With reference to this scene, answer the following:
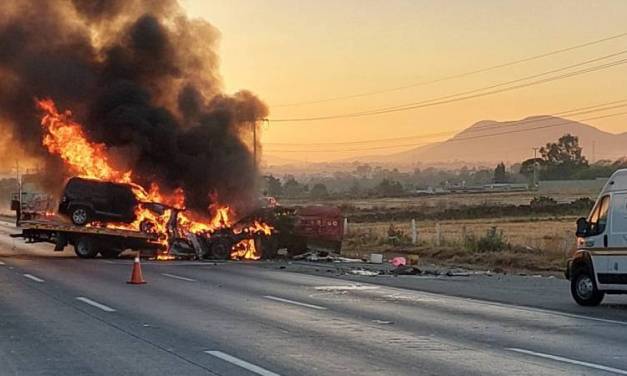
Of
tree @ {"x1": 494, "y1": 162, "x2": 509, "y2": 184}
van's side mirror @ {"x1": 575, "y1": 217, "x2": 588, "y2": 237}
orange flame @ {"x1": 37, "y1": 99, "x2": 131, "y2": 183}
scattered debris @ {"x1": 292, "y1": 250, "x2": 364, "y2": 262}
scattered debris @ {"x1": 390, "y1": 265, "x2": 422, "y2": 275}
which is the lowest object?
scattered debris @ {"x1": 390, "y1": 265, "x2": 422, "y2": 275}

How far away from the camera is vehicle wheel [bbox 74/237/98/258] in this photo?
32375 mm

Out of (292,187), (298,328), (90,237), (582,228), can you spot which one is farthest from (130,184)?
(292,187)

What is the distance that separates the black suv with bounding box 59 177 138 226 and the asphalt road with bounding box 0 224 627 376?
9.58 metres

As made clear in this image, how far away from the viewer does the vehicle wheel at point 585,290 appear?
17.1 meters

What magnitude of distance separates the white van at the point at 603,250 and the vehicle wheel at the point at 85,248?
62.9 ft

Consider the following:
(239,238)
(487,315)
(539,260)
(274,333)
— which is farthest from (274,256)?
(274,333)

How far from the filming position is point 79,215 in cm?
3269

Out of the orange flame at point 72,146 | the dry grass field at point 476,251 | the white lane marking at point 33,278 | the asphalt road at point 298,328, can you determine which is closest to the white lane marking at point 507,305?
the asphalt road at point 298,328

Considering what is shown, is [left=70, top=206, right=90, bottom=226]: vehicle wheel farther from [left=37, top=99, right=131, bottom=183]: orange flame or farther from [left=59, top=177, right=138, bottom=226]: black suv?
[left=37, top=99, right=131, bottom=183]: orange flame

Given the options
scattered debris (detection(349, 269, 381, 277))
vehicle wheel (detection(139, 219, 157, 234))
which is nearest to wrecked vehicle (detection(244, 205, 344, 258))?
vehicle wheel (detection(139, 219, 157, 234))

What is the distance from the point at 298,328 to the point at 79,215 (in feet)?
68.9

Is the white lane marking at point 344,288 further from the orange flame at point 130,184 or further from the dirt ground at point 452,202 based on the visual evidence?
the dirt ground at point 452,202

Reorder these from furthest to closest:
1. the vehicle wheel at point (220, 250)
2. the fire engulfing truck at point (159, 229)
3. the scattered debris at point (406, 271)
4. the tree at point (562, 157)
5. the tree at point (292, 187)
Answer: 1. the tree at point (292, 187)
2. the tree at point (562, 157)
3. the vehicle wheel at point (220, 250)
4. the fire engulfing truck at point (159, 229)
5. the scattered debris at point (406, 271)

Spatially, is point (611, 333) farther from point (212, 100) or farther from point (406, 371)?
point (212, 100)
